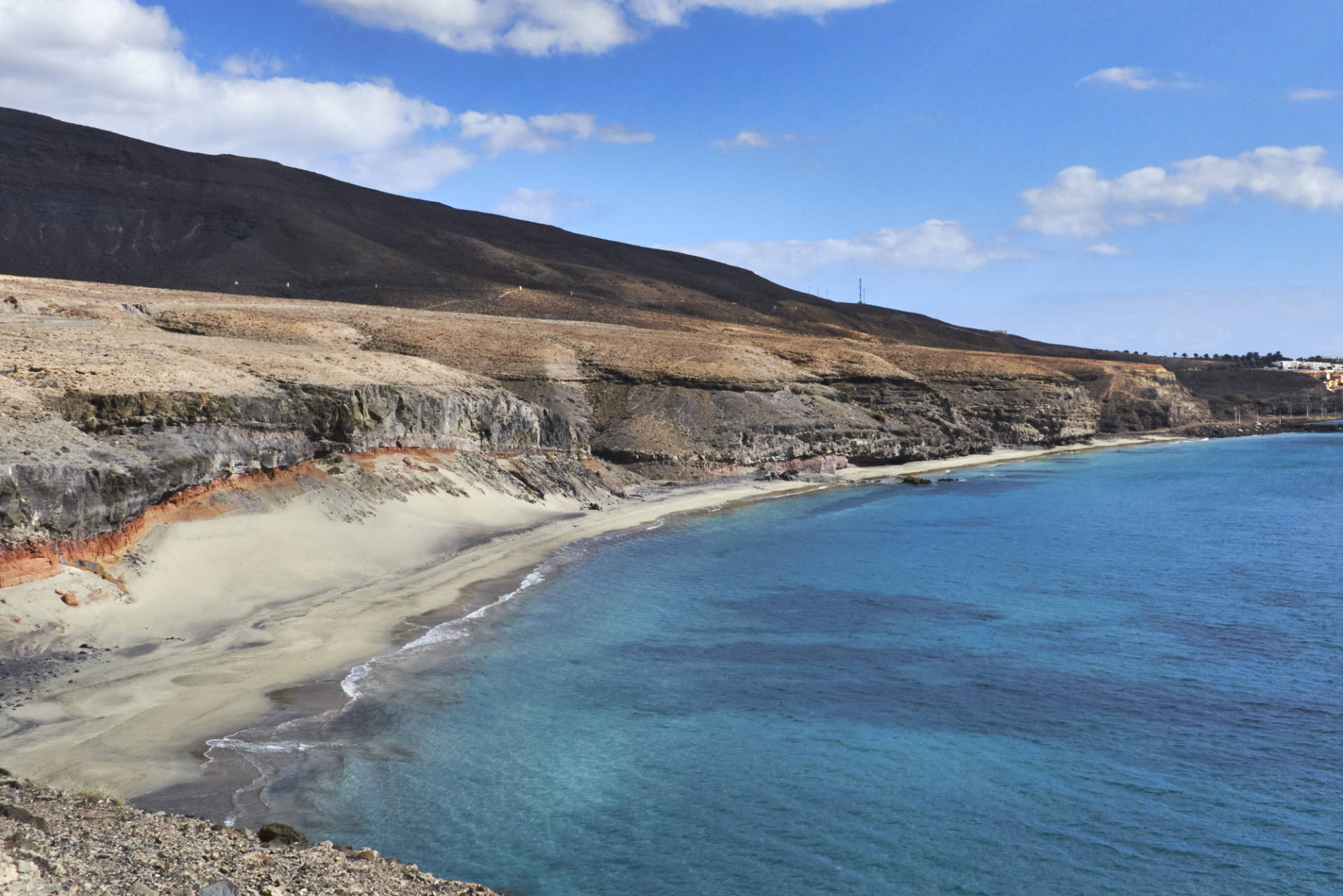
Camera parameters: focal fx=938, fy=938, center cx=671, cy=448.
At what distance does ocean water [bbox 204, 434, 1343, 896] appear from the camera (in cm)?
1366

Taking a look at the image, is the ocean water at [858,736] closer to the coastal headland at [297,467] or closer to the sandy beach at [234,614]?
the sandy beach at [234,614]

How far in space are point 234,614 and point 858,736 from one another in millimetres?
16171

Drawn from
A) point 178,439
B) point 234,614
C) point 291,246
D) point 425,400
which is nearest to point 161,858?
point 234,614

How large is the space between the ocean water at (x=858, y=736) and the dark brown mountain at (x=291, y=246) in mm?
67855

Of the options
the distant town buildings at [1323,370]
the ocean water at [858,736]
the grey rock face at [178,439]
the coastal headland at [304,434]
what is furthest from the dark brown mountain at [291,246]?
the ocean water at [858,736]

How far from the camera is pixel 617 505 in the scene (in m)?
47.6

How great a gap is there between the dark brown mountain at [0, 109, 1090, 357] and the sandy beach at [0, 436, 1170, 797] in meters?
58.2

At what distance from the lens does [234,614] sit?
24250 mm

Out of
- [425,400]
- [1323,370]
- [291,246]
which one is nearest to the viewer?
[425,400]

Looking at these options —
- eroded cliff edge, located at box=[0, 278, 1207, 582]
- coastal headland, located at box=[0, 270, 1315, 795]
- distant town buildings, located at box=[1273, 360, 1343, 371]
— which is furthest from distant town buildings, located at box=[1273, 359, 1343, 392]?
coastal headland, located at box=[0, 270, 1315, 795]

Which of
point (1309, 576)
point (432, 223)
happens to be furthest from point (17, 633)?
point (432, 223)

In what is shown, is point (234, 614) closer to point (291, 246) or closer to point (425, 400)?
point (425, 400)

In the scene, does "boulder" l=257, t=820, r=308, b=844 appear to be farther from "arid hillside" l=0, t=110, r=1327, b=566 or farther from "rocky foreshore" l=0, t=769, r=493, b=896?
"arid hillside" l=0, t=110, r=1327, b=566

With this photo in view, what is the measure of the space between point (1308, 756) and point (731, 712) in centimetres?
1057
